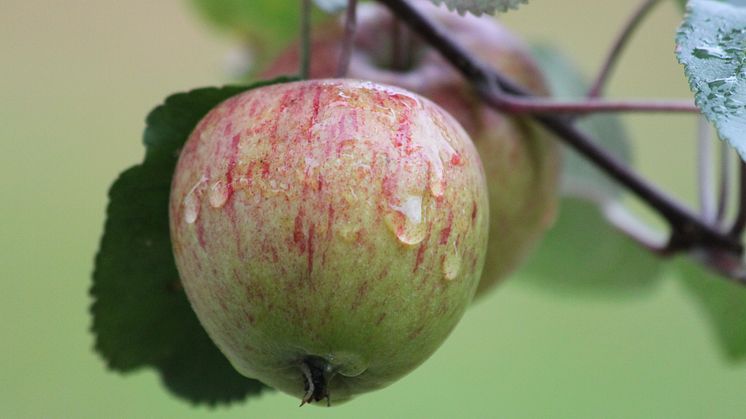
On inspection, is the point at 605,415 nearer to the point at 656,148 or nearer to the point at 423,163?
the point at 656,148

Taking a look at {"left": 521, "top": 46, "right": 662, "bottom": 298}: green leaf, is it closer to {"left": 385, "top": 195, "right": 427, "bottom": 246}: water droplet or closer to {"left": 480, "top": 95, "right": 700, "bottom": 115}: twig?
{"left": 480, "top": 95, "right": 700, "bottom": 115}: twig

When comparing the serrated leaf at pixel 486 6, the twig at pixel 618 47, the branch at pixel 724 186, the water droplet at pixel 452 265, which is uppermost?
the serrated leaf at pixel 486 6

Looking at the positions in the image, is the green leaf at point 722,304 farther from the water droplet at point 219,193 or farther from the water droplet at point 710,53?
the water droplet at point 219,193

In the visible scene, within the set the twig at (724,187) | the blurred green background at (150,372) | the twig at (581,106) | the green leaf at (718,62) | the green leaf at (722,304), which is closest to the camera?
the green leaf at (718,62)

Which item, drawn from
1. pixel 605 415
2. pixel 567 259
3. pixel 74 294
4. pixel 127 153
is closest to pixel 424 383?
pixel 605 415

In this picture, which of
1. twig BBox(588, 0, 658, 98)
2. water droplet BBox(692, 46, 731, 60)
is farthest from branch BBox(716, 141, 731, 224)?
water droplet BBox(692, 46, 731, 60)

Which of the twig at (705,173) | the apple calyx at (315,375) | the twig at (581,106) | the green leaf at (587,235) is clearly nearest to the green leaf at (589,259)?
the green leaf at (587,235)

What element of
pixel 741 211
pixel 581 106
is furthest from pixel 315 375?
pixel 741 211
